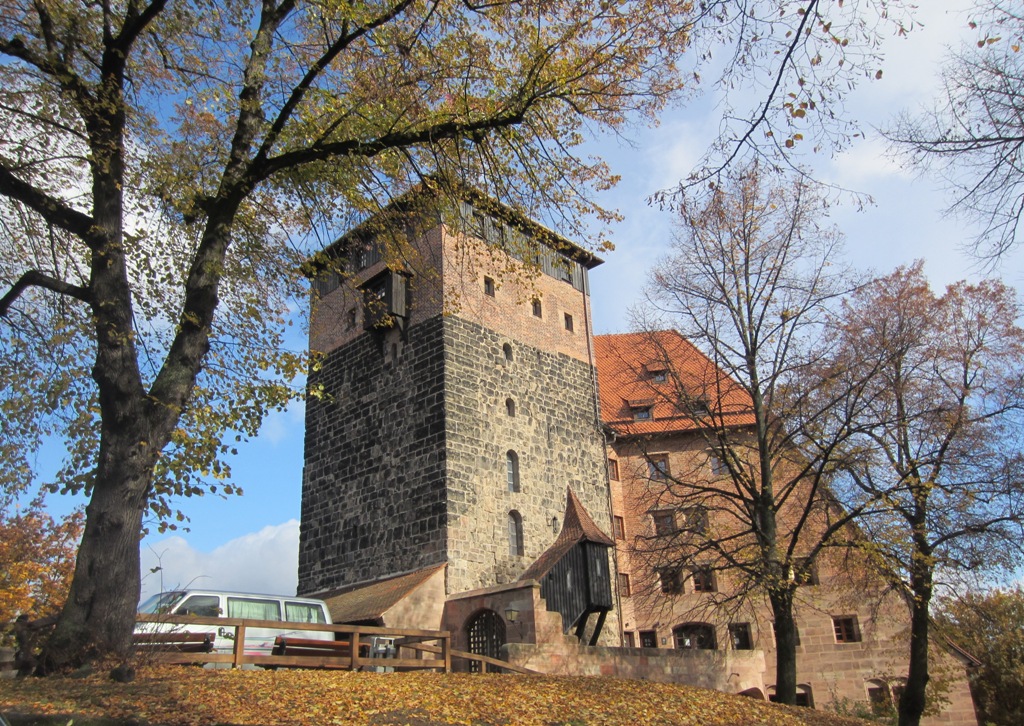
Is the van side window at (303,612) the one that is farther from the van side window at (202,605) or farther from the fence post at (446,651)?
the fence post at (446,651)

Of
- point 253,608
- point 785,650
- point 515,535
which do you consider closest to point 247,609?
point 253,608

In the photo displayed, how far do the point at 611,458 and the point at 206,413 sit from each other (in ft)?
60.5

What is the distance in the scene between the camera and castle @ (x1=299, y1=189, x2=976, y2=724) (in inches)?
733

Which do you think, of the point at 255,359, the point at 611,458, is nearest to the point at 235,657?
the point at 255,359

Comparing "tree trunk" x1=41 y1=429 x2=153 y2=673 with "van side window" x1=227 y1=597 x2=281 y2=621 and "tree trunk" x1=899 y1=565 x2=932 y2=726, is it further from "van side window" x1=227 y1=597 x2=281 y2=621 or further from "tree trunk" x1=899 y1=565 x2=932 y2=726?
"tree trunk" x1=899 y1=565 x2=932 y2=726

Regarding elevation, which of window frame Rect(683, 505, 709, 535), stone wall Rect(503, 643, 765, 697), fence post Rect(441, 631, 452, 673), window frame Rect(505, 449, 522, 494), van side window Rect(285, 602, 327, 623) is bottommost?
stone wall Rect(503, 643, 765, 697)

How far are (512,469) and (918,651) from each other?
Result: 1043 centimetres

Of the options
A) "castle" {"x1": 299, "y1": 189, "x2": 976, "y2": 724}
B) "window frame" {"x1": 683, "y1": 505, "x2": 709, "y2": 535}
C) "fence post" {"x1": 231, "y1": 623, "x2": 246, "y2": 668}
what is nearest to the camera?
"fence post" {"x1": 231, "y1": 623, "x2": 246, "y2": 668}

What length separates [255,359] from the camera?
36.4 ft

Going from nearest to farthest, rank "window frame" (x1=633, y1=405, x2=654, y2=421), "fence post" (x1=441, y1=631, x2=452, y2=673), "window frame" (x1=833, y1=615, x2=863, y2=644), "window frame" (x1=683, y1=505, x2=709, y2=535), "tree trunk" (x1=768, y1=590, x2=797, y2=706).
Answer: "fence post" (x1=441, y1=631, x2=452, y2=673) < "tree trunk" (x1=768, y1=590, x2=797, y2=706) < "window frame" (x1=683, y1=505, x2=709, y2=535) < "window frame" (x1=833, y1=615, x2=863, y2=644) < "window frame" (x1=633, y1=405, x2=654, y2=421)

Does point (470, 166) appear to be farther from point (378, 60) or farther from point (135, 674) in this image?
point (135, 674)

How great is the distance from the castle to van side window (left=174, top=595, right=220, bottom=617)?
498 cm

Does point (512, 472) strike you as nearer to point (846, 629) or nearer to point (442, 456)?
point (442, 456)

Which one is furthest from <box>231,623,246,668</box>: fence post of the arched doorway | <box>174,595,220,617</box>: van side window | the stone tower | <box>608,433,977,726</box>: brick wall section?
<box>608,433,977,726</box>: brick wall section
